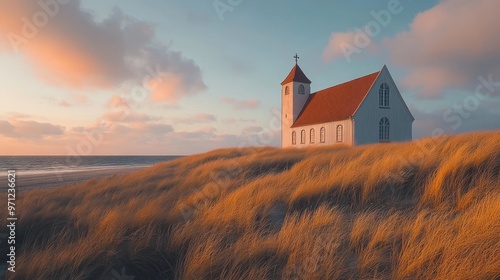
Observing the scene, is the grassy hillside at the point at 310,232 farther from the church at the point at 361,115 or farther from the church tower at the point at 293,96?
the church tower at the point at 293,96

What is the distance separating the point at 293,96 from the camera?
33.7m

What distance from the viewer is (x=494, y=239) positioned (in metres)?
3.26

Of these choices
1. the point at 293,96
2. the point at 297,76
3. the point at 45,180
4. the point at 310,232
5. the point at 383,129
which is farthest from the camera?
the point at 297,76

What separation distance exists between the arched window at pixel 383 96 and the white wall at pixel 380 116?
29 centimetres

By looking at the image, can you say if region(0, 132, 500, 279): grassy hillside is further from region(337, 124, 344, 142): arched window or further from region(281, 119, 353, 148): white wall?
region(337, 124, 344, 142): arched window

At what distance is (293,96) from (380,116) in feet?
36.9

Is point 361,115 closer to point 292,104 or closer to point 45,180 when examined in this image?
point 292,104

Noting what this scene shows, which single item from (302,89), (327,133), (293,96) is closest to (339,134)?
(327,133)

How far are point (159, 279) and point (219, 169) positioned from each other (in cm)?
810

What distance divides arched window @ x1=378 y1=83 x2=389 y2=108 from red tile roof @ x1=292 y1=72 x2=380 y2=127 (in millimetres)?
1177

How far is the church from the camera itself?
24578 mm

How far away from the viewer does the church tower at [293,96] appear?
33750mm

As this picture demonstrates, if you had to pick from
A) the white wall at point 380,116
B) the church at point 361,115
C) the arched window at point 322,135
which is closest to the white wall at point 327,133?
the church at point 361,115

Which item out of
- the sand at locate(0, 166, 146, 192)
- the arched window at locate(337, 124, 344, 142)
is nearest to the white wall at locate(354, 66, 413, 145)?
the arched window at locate(337, 124, 344, 142)
